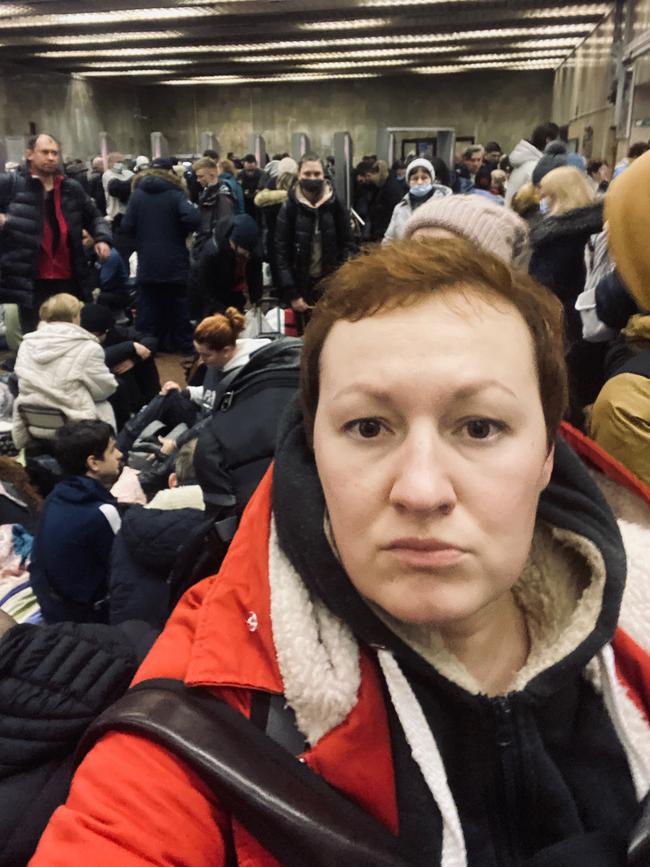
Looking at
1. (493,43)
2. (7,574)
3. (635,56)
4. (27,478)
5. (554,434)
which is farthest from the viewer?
(493,43)

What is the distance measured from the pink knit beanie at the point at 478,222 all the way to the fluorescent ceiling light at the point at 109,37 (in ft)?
44.9

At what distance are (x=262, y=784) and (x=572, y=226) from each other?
2.34m

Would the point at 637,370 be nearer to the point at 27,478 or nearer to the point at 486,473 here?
the point at 486,473

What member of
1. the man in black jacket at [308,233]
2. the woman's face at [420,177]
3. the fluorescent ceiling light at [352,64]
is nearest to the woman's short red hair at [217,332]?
the man in black jacket at [308,233]

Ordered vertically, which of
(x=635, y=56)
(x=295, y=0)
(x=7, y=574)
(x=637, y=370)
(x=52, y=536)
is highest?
(x=295, y=0)

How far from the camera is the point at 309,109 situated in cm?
2164

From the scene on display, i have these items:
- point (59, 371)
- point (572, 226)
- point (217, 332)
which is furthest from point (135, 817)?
point (59, 371)

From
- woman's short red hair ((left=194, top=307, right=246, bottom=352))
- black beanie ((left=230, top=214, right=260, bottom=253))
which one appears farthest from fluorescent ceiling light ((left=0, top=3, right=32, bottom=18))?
woman's short red hair ((left=194, top=307, right=246, bottom=352))

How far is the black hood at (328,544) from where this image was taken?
835 mm

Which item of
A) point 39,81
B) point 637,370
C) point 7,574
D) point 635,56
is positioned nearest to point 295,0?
point 635,56

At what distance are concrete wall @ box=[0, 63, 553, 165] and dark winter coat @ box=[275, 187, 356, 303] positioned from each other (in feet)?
51.3

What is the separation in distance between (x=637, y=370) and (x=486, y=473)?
857mm

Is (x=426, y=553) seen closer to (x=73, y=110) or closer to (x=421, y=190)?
(x=421, y=190)

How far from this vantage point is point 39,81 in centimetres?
1789
